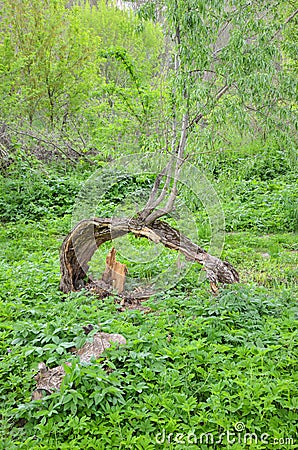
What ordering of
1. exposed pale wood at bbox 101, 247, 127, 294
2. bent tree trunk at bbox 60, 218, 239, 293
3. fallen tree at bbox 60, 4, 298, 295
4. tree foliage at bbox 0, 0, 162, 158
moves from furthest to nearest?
tree foliage at bbox 0, 0, 162, 158, exposed pale wood at bbox 101, 247, 127, 294, bent tree trunk at bbox 60, 218, 239, 293, fallen tree at bbox 60, 4, 298, 295

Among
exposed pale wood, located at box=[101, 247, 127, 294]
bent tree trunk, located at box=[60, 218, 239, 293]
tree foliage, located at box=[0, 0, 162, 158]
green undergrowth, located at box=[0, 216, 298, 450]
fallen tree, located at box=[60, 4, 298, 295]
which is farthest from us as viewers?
tree foliage, located at box=[0, 0, 162, 158]

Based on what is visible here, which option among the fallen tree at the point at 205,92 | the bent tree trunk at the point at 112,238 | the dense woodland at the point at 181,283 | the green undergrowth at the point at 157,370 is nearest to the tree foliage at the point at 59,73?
the dense woodland at the point at 181,283

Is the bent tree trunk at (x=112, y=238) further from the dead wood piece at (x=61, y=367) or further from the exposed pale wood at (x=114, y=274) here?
the dead wood piece at (x=61, y=367)

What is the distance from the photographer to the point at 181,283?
14.6 feet

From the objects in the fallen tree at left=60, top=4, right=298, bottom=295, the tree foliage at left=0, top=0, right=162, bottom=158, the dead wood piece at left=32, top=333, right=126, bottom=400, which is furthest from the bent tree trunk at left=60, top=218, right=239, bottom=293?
the tree foliage at left=0, top=0, right=162, bottom=158

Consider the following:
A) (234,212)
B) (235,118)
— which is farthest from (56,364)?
(234,212)

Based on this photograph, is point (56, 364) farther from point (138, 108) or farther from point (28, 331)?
point (138, 108)

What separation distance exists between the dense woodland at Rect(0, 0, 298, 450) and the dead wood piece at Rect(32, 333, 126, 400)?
0.13 ft

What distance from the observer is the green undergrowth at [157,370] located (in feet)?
7.98

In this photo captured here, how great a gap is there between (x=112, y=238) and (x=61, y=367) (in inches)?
66.6

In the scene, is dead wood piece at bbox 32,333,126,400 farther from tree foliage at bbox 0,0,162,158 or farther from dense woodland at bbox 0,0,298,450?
tree foliage at bbox 0,0,162,158

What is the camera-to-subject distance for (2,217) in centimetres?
794

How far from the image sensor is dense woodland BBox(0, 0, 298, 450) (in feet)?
8.25

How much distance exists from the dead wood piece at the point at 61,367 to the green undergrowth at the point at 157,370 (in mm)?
56
